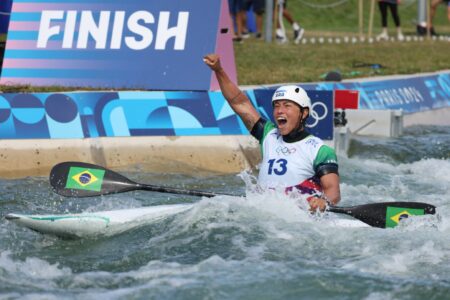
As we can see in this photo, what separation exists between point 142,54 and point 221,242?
515 cm

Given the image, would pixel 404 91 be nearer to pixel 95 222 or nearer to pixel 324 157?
pixel 324 157

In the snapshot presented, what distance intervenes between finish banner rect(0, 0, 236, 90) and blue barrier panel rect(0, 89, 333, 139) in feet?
2.20

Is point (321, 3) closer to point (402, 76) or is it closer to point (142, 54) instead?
point (402, 76)

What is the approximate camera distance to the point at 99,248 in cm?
883

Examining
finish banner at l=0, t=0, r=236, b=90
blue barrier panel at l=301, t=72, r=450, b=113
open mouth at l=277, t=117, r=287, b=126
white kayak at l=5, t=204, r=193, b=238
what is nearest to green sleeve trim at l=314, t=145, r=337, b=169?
open mouth at l=277, t=117, r=287, b=126

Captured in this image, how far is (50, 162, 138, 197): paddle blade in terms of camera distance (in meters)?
9.50

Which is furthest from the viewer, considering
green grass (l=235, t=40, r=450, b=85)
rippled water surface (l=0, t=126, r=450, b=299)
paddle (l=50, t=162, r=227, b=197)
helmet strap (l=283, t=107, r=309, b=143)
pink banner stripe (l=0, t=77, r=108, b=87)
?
green grass (l=235, t=40, r=450, b=85)

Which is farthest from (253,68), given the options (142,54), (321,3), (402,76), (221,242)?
(321,3)

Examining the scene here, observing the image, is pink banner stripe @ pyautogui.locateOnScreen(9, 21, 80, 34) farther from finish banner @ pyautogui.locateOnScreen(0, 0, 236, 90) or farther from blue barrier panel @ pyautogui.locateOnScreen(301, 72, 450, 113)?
blue barrier panel @ pyautogui.locateOnScreen(301, 72, 450, 113)

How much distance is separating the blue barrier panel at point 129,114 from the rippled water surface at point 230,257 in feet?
5.42

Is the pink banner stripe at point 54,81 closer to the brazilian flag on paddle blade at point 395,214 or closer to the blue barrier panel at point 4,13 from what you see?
the blue barrier panel at point 4,13

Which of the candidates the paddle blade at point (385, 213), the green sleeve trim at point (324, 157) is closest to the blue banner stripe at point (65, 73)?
the green sleeve trim at point (324, 157)

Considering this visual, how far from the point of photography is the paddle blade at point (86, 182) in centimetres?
950

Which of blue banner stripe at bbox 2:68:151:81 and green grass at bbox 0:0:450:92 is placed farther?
green grass at bbox 0:0:450:92
